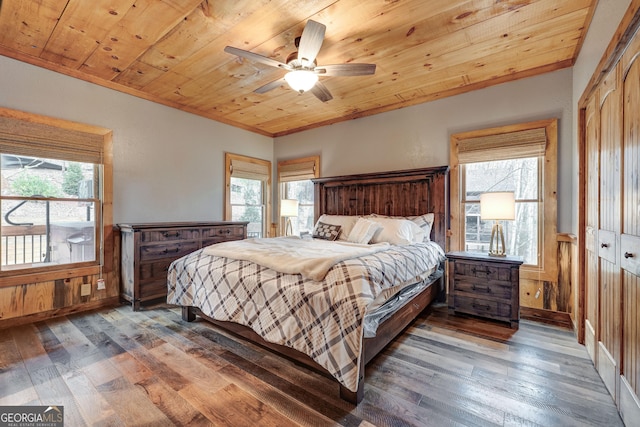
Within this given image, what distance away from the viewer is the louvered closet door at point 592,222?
1964 mm

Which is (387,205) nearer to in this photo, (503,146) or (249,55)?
(503,146)

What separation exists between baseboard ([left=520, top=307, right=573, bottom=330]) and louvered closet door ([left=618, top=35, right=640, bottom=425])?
4.89ft

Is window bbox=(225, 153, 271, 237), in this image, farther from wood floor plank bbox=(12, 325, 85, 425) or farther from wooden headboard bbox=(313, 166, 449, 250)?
wood floor plank bbox=(12, 325, 85, 425)

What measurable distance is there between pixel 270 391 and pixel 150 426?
64 cm

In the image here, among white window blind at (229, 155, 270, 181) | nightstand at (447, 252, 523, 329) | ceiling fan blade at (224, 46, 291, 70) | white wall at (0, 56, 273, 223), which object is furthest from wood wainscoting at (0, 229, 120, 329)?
nightstand at (447, 252, 523, 329)

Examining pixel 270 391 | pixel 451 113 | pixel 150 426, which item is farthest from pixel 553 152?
pixel 150 426

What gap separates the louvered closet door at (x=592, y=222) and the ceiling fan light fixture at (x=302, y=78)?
2086 millimetres

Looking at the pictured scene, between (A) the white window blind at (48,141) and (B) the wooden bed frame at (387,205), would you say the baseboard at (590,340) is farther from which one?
(A) the white window blind at (48,141)

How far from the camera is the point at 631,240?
138cm

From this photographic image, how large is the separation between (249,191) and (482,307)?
12.7ft

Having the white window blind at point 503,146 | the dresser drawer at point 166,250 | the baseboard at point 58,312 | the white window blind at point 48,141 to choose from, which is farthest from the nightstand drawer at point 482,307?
the white window blind at point 48,141

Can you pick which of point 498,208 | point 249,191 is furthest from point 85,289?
point 498,208

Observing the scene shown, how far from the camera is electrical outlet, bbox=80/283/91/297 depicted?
310 centimetres

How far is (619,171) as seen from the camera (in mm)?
1535
